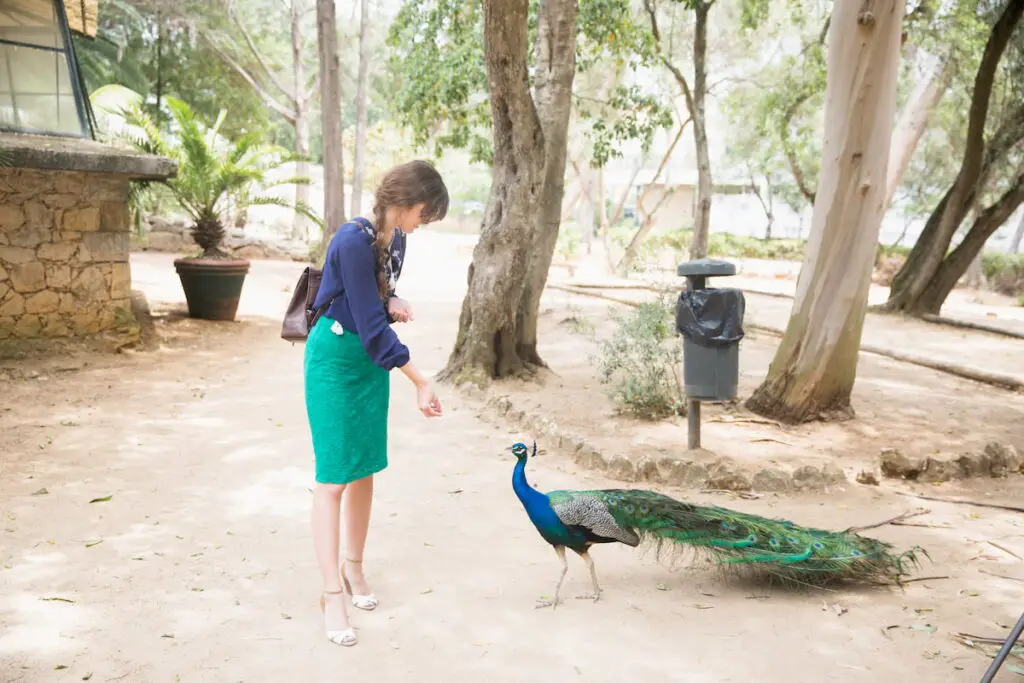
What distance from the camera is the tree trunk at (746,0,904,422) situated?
671 centimetres

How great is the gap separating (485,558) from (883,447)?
11.9 ft

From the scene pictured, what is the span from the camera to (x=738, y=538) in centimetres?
372

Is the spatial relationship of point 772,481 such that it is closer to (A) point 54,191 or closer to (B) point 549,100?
(B) point 549,100

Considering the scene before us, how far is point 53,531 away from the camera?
14.9 ft

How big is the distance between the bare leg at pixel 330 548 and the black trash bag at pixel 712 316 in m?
3.29

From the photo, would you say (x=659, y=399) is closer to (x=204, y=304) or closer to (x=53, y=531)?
(x=53, y=531)

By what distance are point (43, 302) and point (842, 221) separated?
7.77 meters

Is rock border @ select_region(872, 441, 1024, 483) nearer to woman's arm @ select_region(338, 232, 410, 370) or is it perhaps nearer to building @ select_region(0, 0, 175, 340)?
woman's arm @ select_region(338, 232, 410, 370)

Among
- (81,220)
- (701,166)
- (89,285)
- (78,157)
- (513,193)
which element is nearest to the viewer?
(513,193)

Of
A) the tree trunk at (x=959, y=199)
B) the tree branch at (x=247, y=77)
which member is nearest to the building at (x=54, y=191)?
the tree trunk at (x=959, y=199)

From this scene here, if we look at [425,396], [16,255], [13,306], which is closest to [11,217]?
[16,255]

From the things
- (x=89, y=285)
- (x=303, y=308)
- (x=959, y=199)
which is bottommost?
(x=89, y=285)

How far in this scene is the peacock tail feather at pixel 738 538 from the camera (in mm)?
3697

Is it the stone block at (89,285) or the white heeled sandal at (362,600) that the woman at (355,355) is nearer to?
the white heeled sandal at (362,600)
